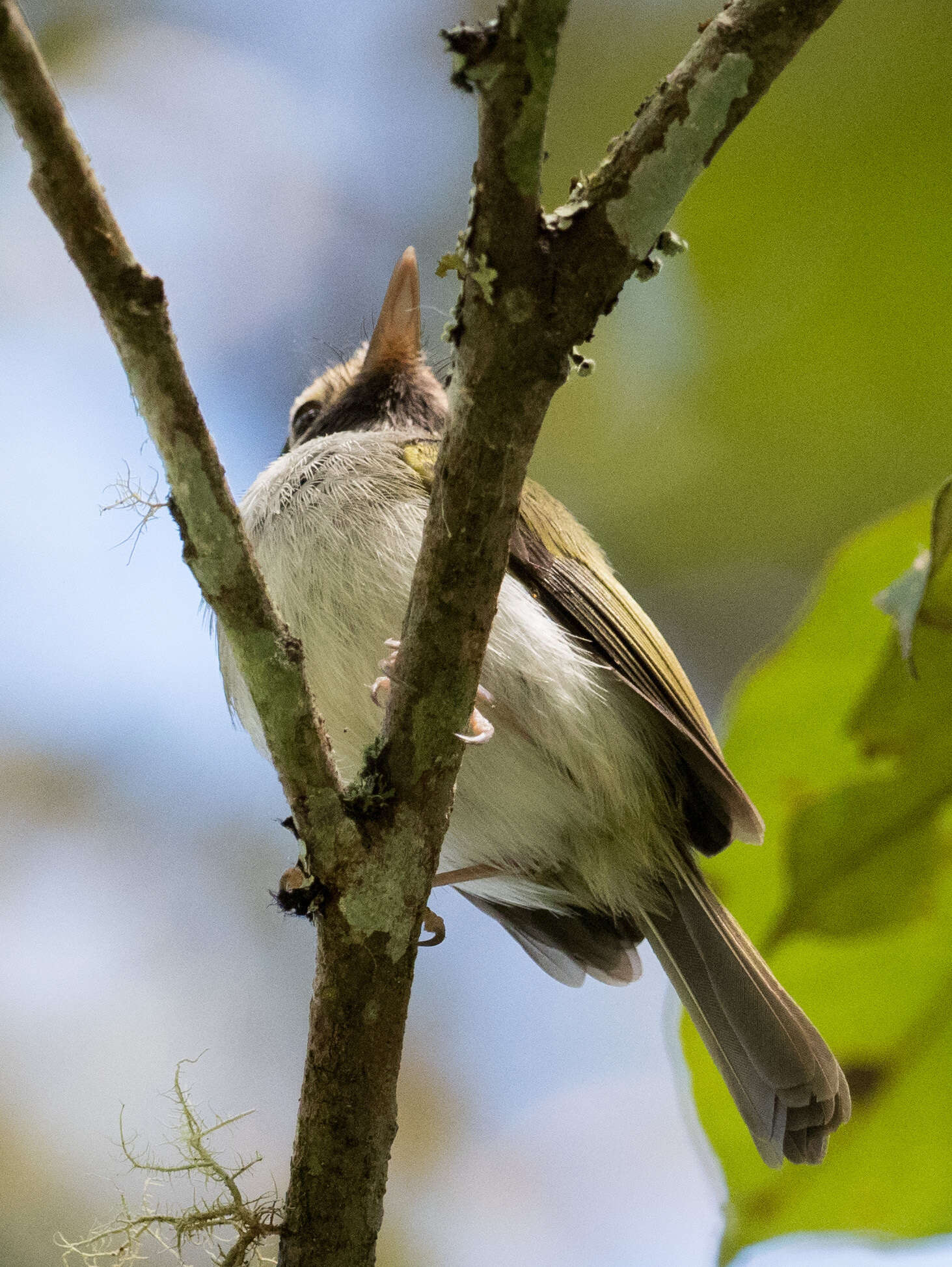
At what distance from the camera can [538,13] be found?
1207mm

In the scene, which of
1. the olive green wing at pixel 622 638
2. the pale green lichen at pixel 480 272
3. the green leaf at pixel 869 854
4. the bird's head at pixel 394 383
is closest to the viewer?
the pale green lichen at pixel 480 272

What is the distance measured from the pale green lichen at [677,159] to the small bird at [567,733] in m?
1.02

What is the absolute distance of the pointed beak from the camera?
3566 mm

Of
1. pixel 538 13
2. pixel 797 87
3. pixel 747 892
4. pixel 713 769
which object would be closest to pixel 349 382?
pixel 797 87

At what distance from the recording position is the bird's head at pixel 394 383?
11.3 ft

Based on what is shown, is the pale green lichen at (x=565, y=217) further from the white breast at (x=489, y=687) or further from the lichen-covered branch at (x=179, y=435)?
the white breast at (x=489, y=687)

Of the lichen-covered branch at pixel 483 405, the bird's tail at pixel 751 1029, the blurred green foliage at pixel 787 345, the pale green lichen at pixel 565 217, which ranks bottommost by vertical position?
the bird's tail at pixel 751 1029

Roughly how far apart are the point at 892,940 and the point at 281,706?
1163 millimetres

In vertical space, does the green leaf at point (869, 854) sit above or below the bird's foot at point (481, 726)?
below

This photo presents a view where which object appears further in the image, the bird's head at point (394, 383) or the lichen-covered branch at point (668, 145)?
the bird's head at point (394, 383)

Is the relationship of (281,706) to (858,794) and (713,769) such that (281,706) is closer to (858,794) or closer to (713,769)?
(858,794)

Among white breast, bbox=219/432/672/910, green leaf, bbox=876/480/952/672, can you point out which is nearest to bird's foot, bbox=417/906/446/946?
white breast, bbox=219/432/672/910

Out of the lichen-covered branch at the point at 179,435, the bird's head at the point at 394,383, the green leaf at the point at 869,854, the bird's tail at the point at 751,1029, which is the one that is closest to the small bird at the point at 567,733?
the bird's tail at the point at 751,1029

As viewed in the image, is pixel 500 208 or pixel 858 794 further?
pixel 858 794
